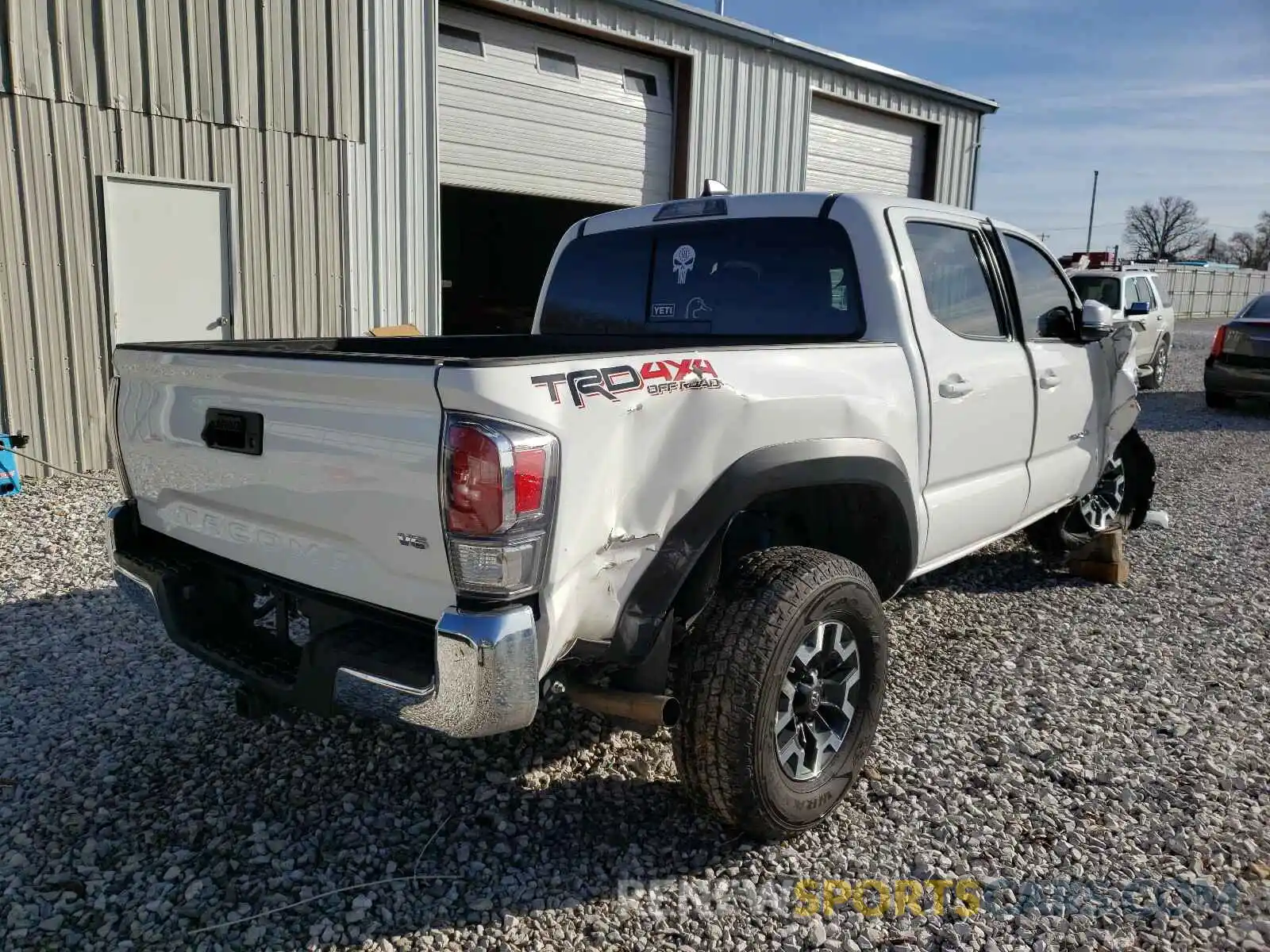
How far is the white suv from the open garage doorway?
832cm

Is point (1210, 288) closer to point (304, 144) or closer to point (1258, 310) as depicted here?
point (1258, 310)

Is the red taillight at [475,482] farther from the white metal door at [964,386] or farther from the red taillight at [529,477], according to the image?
the white metal door at [964,386]

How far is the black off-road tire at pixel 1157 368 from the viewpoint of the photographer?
1577cm

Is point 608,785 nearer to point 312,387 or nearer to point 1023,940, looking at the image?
point 1023,940

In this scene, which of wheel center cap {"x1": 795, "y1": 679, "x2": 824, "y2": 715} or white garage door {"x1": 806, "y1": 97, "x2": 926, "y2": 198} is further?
white garage door {"x1": 806, "y1": 97, "x2": 926, "y2": 198}

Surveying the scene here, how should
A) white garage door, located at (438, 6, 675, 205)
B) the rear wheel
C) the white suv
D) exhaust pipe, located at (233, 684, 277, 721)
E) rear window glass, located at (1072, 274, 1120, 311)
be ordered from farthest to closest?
the white suv → rear window glass, located at (1072, 274, 1120, 311) → the rear wheel → white garage door, located at (438, 6, 675, 205) → exhaust pipe, located at (233, 684, 277, 721)

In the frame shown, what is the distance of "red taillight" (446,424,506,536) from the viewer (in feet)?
6.84

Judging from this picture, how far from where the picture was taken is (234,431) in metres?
2.62

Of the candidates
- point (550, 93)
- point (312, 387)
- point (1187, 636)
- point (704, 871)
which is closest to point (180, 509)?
point (312, 387)

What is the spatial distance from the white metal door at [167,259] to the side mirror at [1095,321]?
6830 millimetres

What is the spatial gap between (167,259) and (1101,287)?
13033 mm

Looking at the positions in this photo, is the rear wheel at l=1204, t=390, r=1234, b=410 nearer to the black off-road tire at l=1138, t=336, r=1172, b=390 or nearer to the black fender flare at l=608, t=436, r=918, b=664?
the black off-road tire at l=1138, t=336, r=1172, b=390

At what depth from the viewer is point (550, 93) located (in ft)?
34.9

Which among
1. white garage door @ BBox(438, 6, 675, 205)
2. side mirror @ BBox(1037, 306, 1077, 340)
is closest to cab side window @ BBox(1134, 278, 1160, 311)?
white garage door @ BBox(438, 6, 675, 205)
